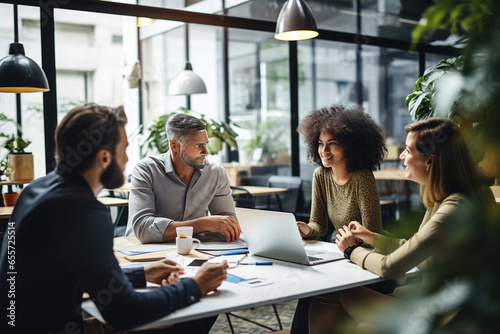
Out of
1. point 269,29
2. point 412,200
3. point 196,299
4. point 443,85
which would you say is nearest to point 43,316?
point 196,299

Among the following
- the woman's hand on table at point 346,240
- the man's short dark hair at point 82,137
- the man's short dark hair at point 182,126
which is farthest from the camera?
the man's short dark hair at point 182,126

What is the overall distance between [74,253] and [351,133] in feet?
5.87

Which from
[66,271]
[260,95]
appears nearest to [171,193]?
[66,271]

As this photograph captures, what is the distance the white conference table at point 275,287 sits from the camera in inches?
A: 55.2

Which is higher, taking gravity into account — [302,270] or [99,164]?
[99,164]

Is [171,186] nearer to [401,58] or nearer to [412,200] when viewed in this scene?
[412,200]

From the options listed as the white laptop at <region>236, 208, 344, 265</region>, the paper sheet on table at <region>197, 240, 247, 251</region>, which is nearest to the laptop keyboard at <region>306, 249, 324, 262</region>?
the white laptop at <region>236, 208, 344, 265</region>

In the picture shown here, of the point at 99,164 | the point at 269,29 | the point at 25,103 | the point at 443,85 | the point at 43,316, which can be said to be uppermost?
the point at 269,29

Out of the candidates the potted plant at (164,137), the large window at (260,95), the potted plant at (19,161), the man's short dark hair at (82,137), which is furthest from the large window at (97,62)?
the man's short dark hair at (82,137)

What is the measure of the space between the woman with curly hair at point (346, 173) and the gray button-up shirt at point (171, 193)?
52cm

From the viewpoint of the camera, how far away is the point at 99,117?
1.49 meters

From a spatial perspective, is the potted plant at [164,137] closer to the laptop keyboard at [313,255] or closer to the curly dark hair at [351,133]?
the curly dark hair at [351,133]

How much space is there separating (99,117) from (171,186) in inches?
47.4

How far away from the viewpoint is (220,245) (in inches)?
91.0
